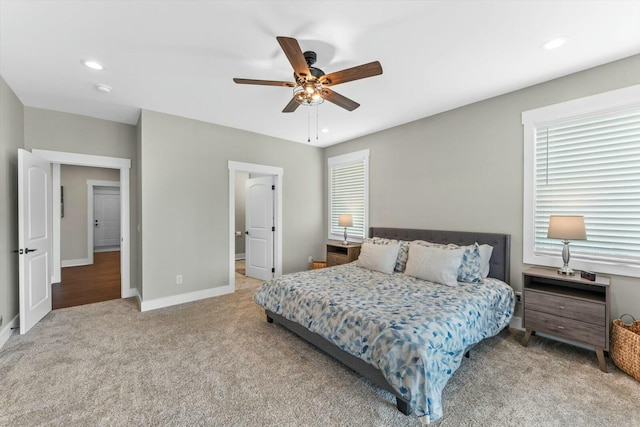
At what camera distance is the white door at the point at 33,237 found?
2.95 metres

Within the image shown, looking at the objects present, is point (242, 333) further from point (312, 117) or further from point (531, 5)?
point (531, 5)

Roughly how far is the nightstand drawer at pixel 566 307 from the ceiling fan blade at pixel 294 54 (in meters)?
2.90

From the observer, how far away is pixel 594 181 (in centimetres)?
266

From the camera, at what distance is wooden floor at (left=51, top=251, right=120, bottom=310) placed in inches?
165

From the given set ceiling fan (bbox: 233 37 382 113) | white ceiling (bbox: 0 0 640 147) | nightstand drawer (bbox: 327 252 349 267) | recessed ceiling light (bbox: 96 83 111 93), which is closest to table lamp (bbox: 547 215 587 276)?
white ceiling (bbox: 0 0 640 147)

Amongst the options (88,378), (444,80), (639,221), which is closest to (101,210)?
(88,378)

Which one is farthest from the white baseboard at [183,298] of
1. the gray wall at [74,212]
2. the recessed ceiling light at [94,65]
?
the gray wall at [74,212]

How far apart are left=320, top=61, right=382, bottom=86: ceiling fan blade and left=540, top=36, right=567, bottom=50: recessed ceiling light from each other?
1.47 metres

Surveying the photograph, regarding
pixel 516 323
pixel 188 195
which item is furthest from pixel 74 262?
pixel 516 323

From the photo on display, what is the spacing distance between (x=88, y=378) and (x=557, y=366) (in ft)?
12.8

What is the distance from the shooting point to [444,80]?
290 cm

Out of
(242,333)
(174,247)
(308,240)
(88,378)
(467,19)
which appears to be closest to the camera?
(467,19)

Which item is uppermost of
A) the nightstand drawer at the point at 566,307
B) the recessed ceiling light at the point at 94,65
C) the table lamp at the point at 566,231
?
the recessed ceiling light at the point at 94,65

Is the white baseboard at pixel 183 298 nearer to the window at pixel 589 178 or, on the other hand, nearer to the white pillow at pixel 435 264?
the white pillow at pixel 435 264
